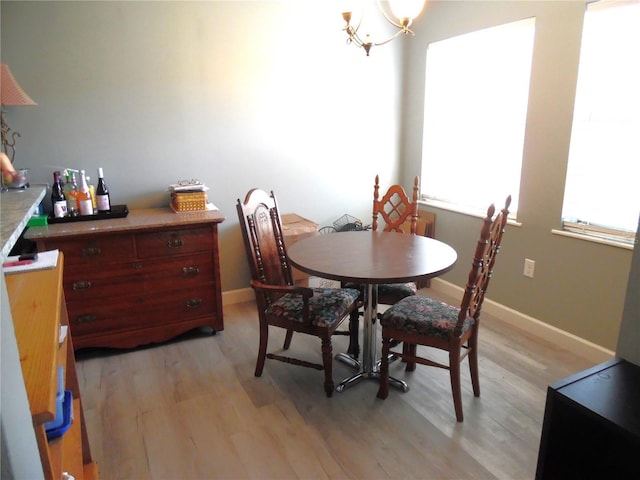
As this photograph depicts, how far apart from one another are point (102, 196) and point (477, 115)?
105 inches

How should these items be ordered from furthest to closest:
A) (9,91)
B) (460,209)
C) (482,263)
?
(460,209), (9,91), (482,263)

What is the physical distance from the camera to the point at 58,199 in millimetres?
2633

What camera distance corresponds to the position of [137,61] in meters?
2.85

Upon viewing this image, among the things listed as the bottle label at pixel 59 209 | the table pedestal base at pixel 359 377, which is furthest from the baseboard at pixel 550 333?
the bottle label at pixel 59 209

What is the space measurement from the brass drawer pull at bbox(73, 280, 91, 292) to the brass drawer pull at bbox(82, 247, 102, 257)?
6.4 inches

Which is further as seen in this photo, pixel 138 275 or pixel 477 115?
pixel 477 115

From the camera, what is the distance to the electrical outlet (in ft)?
9.54

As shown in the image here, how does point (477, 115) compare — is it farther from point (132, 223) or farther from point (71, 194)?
point (71, 194)

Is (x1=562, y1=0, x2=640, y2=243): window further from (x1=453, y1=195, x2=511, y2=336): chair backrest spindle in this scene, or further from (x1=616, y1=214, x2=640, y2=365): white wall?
(x1=616, y1=214, x2=640, y2=365): white wall

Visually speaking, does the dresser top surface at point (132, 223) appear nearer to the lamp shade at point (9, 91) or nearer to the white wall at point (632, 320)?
the lamp shade at point (9, 91)

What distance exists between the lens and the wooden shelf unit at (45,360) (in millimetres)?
791

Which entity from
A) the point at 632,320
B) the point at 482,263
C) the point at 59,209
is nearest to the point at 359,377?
the point at 482,263

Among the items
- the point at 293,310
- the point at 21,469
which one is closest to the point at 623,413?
the point at 21,469

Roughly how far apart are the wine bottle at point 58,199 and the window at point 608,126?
3055 mm
